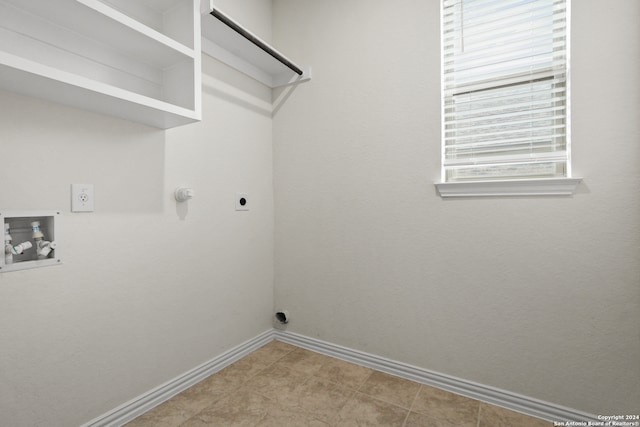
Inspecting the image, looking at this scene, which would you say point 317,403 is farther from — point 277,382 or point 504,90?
point 504,90

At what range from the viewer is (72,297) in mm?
1205

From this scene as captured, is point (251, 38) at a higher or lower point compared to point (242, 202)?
higher

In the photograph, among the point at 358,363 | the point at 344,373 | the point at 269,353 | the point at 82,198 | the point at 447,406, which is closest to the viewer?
the point at 82,198

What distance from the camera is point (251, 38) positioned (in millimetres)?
1640

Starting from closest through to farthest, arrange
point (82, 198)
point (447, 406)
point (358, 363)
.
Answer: point (82, 198)
point (447, 406)
point (358, 363)

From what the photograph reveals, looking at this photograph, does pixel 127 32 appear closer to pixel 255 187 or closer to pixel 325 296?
pixel 255 187

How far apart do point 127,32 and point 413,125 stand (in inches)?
53.0

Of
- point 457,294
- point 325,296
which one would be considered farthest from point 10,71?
point 457,294

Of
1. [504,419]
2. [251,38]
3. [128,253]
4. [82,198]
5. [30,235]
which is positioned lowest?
[504,419]

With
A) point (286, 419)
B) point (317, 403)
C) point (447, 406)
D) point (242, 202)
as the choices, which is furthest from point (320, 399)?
point (242, 202)

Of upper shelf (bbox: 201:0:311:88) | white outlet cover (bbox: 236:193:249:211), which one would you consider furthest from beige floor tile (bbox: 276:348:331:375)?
upper shelf (bbox: 201:0:311:88)

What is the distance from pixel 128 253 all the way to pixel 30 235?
0.34 meters

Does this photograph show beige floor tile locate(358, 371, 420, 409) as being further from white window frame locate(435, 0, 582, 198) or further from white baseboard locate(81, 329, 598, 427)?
white window frame locate(435, 0, 582, 198)

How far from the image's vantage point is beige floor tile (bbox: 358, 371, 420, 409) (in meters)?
1.52
